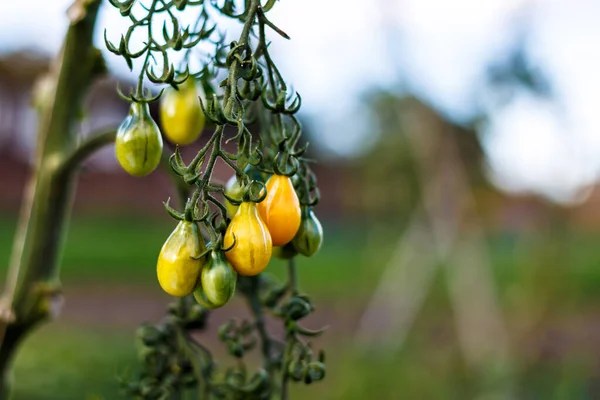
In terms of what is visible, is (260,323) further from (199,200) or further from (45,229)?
(45,229)

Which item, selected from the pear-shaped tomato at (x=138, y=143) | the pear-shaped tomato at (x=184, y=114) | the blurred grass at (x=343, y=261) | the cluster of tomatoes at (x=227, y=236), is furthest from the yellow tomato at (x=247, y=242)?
the blurred grass at (x=343, y=261)

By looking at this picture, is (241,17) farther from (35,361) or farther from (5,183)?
(5,183)

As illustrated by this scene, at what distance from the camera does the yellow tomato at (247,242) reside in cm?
45

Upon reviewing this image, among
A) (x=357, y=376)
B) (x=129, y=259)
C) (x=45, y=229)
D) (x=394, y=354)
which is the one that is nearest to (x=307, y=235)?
(x=45, y=229)

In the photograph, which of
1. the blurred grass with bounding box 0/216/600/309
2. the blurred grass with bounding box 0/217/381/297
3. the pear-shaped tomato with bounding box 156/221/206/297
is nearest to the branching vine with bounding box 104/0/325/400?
the pear-shaped tomato with bounding box 156/221/206/297

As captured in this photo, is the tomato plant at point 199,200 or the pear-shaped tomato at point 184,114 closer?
the tomato plant at point 199,200

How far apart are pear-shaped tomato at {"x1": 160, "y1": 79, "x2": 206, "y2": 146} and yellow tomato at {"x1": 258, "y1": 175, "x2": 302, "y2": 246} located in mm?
208

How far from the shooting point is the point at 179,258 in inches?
17.9

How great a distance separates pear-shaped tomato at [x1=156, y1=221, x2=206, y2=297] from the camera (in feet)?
1.49

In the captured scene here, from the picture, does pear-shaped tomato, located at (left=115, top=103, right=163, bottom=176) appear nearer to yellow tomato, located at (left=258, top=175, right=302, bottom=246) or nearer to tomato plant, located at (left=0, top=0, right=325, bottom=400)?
tomato plant, located at (left=0, top=0, right=325, bottom=400)

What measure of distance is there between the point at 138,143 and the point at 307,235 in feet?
0.51

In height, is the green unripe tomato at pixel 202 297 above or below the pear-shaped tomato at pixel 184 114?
below

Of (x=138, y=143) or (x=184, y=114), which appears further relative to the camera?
(x=184, y=114)

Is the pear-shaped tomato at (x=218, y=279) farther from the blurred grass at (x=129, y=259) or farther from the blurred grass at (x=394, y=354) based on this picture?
the blurred grass at (x=129, y=259)
